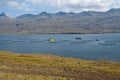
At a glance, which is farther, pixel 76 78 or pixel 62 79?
pixel 76 78

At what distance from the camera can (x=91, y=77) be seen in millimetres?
39906

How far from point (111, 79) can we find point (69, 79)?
5906 millimetres

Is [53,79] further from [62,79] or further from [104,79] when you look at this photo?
[104,79]

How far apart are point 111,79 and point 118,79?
3.19 ft

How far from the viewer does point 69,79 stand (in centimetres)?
3662

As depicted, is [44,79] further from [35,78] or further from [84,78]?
[84,78]

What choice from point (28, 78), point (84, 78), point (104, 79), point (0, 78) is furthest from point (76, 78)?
point (0, 78)

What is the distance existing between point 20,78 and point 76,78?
7.33m

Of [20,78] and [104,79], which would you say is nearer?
[20,78]

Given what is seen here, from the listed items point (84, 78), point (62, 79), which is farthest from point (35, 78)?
point (84, 78)

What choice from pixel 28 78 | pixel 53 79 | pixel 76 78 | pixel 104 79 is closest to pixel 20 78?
pixel 28 78

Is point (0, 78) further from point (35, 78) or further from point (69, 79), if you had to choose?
point (69, 79)

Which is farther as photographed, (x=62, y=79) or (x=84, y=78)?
(x=84, y=78)

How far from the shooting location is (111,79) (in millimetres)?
38781
